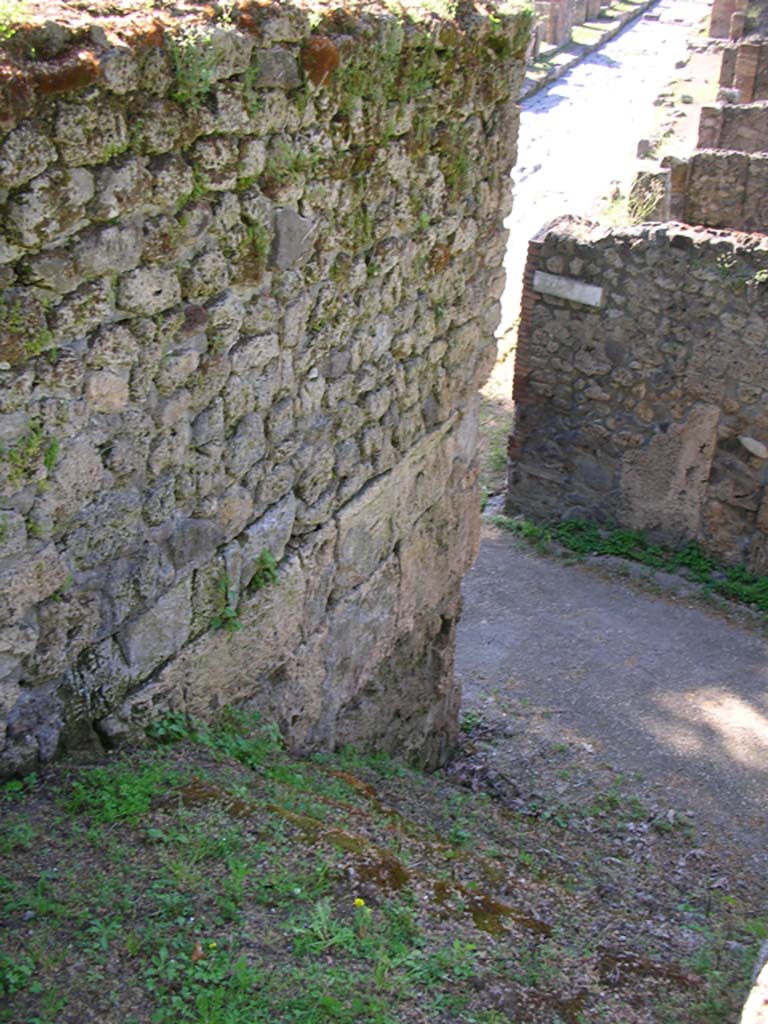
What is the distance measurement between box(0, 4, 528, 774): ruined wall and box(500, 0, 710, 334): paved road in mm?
6972

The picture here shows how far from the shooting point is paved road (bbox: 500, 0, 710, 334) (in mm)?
15797

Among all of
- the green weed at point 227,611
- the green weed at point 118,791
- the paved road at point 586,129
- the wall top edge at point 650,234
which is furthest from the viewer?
the paved road at point 586,129

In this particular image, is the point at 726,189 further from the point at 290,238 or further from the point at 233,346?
the point at 233,346

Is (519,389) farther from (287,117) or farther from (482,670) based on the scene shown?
(287,117)

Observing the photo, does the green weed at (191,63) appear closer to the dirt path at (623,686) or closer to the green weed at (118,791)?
the green weed at (118,791)

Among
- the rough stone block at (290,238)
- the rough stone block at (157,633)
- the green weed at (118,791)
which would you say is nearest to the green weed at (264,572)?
the rough stone block at (157,633)

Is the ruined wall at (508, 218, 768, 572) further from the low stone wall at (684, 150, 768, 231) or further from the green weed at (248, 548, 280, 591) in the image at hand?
the green weed at (248, 548, 280, 591)

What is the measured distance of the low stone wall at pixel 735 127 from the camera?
46.0 ft

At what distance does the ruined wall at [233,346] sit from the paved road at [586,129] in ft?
22.9

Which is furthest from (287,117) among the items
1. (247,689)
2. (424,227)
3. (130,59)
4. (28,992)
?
(28,992)

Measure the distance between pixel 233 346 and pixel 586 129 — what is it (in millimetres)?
19016

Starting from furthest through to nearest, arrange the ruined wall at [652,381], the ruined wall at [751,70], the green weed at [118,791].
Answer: the ruined wall at [751,70]
the ruined wall at [652,381]
the green weed at [118,791]

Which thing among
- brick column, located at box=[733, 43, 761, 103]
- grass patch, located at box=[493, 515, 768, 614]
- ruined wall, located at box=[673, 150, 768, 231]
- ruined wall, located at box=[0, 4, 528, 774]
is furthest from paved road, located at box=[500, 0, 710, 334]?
ruined wall, located at box=[0, 4, 528, 774]

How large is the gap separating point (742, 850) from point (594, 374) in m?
4.13
